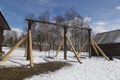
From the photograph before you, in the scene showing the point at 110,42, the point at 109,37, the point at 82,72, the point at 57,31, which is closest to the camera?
the point at 82,72

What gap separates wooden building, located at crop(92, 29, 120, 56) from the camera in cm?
2117

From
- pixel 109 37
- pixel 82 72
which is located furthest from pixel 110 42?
pixel 82 72

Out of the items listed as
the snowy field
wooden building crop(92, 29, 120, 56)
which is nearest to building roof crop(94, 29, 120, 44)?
wooden building crop(92, 29, 120, 56)

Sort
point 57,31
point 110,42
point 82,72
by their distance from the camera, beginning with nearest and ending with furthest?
1. point 82,72
2. point 110,42
3. point 57,31

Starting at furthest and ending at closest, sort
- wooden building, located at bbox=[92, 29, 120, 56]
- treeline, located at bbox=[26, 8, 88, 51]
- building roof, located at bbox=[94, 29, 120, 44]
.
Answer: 1. treeline, located at bbox=[26, 8, 88, 51]
2. building roof, located at bbox=[94, 29, 120, 44]
3. wooden building, located at bbox=[92, 29, 120, 56]

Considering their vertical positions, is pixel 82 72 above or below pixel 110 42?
below

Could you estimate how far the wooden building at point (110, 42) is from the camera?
21172 millimetres

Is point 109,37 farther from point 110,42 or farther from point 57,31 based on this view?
point 57,31

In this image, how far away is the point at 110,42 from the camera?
71.8 ft

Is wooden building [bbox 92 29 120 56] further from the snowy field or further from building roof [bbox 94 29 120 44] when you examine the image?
the snowy field

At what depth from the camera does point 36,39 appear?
40594mm

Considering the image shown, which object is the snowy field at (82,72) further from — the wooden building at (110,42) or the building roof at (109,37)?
the building roof at (109,37)

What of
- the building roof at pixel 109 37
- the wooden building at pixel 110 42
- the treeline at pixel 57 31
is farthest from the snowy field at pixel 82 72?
the treeline at pixel 57 31

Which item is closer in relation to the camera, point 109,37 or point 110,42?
point 110,42
